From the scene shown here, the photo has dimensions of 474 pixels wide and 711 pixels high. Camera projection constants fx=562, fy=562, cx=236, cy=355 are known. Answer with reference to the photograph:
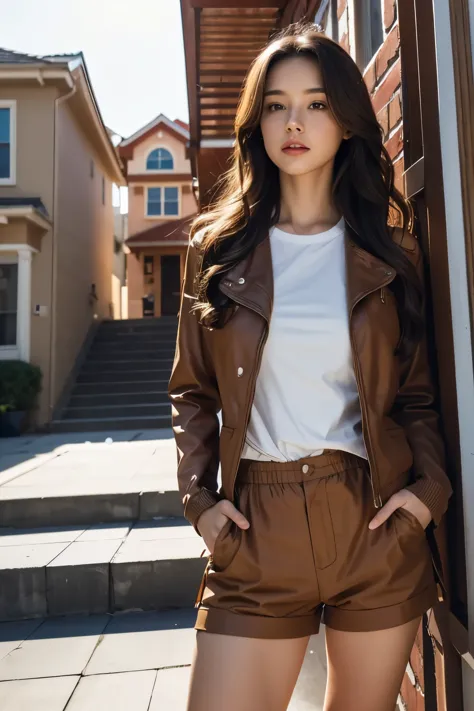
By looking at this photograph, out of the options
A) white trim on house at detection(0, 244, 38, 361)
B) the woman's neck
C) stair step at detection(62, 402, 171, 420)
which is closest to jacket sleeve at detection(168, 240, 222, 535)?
the woman's neck

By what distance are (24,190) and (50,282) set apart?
1.79 m

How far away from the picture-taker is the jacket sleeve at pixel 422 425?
125cm

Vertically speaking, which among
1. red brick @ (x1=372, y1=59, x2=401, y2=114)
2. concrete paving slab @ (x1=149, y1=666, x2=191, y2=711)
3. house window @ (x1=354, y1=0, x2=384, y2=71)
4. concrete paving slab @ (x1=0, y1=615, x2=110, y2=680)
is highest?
house window @ (x1=354, y1=0, x2=384, y2=71)

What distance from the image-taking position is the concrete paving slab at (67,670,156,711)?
2.16m

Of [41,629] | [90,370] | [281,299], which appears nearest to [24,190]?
[90,370]

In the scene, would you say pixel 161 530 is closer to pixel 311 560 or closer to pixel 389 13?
pixel 311 560

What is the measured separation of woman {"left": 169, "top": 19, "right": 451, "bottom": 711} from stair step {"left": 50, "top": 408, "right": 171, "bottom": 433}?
7364 millimetres

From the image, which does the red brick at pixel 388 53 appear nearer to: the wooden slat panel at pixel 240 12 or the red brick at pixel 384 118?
the red brick at pixel 384 118

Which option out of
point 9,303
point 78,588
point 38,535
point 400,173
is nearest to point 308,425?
point 400,173

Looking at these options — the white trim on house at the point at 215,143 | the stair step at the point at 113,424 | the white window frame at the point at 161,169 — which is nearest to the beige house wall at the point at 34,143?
the stair step at the point at 113,424

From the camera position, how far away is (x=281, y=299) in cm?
130

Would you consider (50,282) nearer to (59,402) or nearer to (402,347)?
(59,402)

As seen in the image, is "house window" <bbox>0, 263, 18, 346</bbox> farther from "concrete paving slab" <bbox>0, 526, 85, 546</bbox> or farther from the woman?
the woman

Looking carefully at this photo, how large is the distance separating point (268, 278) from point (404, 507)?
1.95ft
